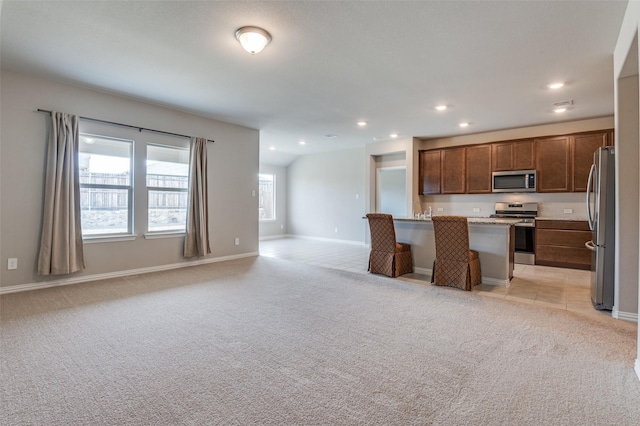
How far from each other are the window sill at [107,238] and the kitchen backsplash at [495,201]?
554 centimetres

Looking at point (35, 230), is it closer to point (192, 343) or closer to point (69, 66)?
point (69, 66)

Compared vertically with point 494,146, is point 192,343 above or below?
below

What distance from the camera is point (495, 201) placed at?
263 inches

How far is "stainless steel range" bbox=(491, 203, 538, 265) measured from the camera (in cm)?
582

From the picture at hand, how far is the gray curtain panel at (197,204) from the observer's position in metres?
5.38

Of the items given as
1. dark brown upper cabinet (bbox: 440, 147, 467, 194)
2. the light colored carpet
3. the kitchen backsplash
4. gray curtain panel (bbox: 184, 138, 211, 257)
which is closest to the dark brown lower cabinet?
the kitchen backsplash

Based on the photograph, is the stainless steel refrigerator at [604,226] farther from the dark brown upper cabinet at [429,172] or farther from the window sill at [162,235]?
the window sill at [162,235]

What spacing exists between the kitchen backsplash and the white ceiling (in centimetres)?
151

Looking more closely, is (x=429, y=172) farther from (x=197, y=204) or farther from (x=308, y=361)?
(x=308, y=361)

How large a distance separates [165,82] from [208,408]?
378cm

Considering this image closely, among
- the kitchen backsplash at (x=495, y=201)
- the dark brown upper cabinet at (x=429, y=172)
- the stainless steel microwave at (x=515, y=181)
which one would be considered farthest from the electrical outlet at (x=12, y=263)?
the stainless steel microwave at (x=515, y=181)

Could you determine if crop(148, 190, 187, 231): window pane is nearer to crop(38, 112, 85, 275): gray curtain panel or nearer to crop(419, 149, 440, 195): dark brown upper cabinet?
crop(38, 112, 85, 275): gray curtain panel

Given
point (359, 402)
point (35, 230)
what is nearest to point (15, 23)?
point (35, 230)

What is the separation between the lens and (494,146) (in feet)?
21.1
